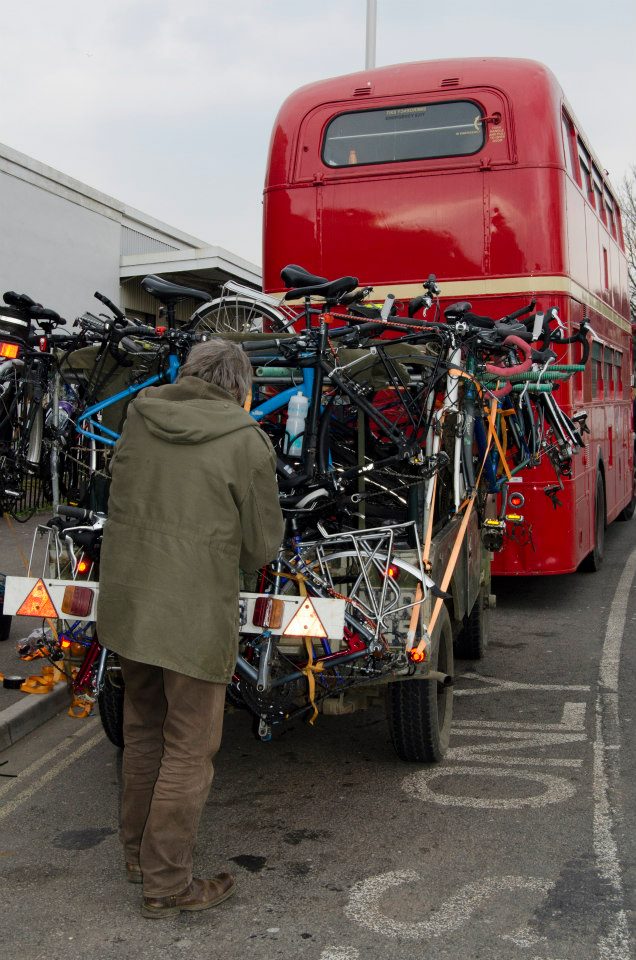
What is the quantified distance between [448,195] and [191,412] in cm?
562

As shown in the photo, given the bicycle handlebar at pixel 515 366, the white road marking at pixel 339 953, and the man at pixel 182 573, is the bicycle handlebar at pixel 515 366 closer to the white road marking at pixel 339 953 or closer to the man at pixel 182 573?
the man at pixel 182 573

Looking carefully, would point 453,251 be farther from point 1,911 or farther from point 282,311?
point 1,911

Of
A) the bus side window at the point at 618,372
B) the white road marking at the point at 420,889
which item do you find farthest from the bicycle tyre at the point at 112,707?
the bus side window at the point at 618,372

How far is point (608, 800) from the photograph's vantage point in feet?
15.5

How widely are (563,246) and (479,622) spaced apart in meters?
3.38

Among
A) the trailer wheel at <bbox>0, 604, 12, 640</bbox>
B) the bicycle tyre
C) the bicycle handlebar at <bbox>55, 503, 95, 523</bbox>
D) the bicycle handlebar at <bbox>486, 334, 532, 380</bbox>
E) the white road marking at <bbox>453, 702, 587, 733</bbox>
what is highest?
the bicycle handlebar at <bbox>486, 334, 532, 380</bbox>

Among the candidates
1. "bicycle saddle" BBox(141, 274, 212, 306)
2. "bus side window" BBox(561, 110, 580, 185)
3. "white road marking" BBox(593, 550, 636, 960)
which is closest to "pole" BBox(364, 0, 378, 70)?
"bus side window" BBox(561, 110, 580, 185)

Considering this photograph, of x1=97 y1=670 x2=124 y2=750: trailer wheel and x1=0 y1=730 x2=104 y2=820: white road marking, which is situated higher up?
x1=97 y1=670 x2=124 y2=750: trailer wheel

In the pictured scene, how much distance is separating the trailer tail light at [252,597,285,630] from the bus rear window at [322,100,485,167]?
5692 mm

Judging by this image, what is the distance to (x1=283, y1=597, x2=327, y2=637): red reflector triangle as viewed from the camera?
4.14 meters

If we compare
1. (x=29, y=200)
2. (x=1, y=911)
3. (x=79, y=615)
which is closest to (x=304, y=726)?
(x=79, y=615)

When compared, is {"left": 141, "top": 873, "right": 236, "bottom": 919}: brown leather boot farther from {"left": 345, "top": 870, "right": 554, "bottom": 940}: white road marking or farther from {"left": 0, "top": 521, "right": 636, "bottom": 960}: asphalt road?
{"left": 345, "top": 870, "right": 554, "bottom": 940}: white road marking

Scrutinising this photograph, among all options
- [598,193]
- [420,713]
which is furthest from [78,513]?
[598,193]

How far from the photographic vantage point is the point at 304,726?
234 inches
